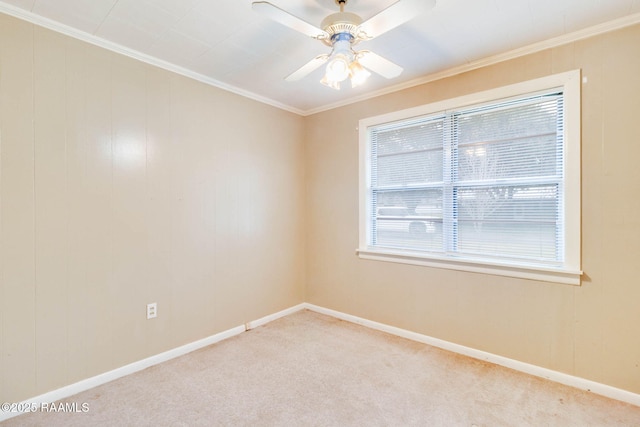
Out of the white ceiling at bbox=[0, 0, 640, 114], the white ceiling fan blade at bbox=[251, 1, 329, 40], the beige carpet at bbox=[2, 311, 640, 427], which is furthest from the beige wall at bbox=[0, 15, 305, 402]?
the white ceiling fan blade at bbox=[251, 1, 329, 40]

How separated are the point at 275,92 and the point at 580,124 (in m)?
2.54

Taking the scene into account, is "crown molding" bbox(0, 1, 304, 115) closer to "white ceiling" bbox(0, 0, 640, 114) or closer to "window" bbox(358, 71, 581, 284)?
"white ceiling" bbox(0, 0, 640, 114)

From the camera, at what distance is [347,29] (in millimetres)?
1586

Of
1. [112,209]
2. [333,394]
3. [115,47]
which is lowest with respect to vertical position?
[333,394]

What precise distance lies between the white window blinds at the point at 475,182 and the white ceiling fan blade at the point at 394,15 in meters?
1.46

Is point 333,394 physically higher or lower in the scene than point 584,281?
lower

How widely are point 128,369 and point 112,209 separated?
120cm

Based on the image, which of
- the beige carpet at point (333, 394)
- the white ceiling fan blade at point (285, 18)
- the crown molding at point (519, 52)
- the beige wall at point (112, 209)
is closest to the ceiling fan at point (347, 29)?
the white ceiling fan blade at point (285, 18)

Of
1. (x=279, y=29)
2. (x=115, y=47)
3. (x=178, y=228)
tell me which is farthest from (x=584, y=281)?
(x=115, y=47)

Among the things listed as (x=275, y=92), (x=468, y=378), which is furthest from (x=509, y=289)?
(x=275, y=92)

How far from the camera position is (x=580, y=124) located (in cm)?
211

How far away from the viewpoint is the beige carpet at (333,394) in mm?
1824

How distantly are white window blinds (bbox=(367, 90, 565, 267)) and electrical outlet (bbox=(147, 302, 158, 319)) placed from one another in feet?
6.94

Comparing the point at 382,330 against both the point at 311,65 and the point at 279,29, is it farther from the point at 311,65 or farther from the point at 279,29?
the point at 279,29
